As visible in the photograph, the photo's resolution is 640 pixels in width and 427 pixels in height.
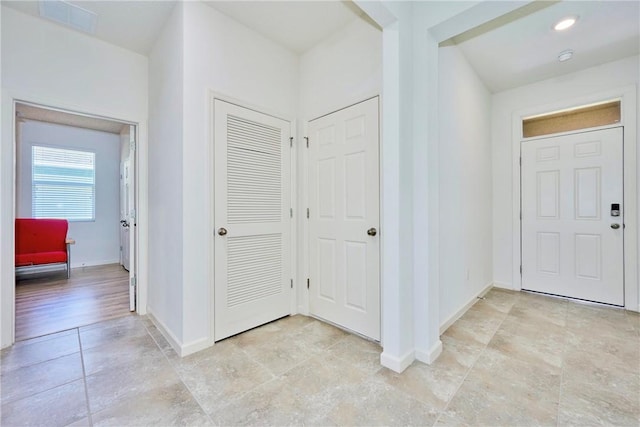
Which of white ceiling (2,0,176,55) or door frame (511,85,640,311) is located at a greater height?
white ceiling (2,0,176,55)

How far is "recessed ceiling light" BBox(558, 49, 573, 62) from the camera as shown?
8.99 feet

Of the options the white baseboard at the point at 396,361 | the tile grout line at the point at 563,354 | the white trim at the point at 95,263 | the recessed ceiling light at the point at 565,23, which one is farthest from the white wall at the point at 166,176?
the white trim at the point at 95,263

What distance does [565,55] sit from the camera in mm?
2793

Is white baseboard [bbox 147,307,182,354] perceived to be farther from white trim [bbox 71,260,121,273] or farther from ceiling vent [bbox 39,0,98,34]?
white trim [bbox 71,260,121,273]

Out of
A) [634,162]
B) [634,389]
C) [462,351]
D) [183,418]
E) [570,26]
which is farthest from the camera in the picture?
[634,162]

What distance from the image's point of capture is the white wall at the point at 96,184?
477cm

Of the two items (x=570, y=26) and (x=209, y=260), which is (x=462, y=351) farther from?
(x=570, y=26)

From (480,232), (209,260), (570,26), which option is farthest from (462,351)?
(570,26)

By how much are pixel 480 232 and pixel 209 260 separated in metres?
3.05

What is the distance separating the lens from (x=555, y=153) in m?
3.33

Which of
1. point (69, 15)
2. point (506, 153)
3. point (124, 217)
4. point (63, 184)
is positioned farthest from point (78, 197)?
point (506, 153)

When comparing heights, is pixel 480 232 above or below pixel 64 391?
above

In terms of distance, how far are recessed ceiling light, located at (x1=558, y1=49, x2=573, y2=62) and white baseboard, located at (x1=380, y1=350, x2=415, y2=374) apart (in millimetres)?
3280

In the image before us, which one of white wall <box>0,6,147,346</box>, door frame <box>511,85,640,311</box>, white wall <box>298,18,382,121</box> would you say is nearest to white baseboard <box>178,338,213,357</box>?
white wall <box>0,6,147,346</box>
